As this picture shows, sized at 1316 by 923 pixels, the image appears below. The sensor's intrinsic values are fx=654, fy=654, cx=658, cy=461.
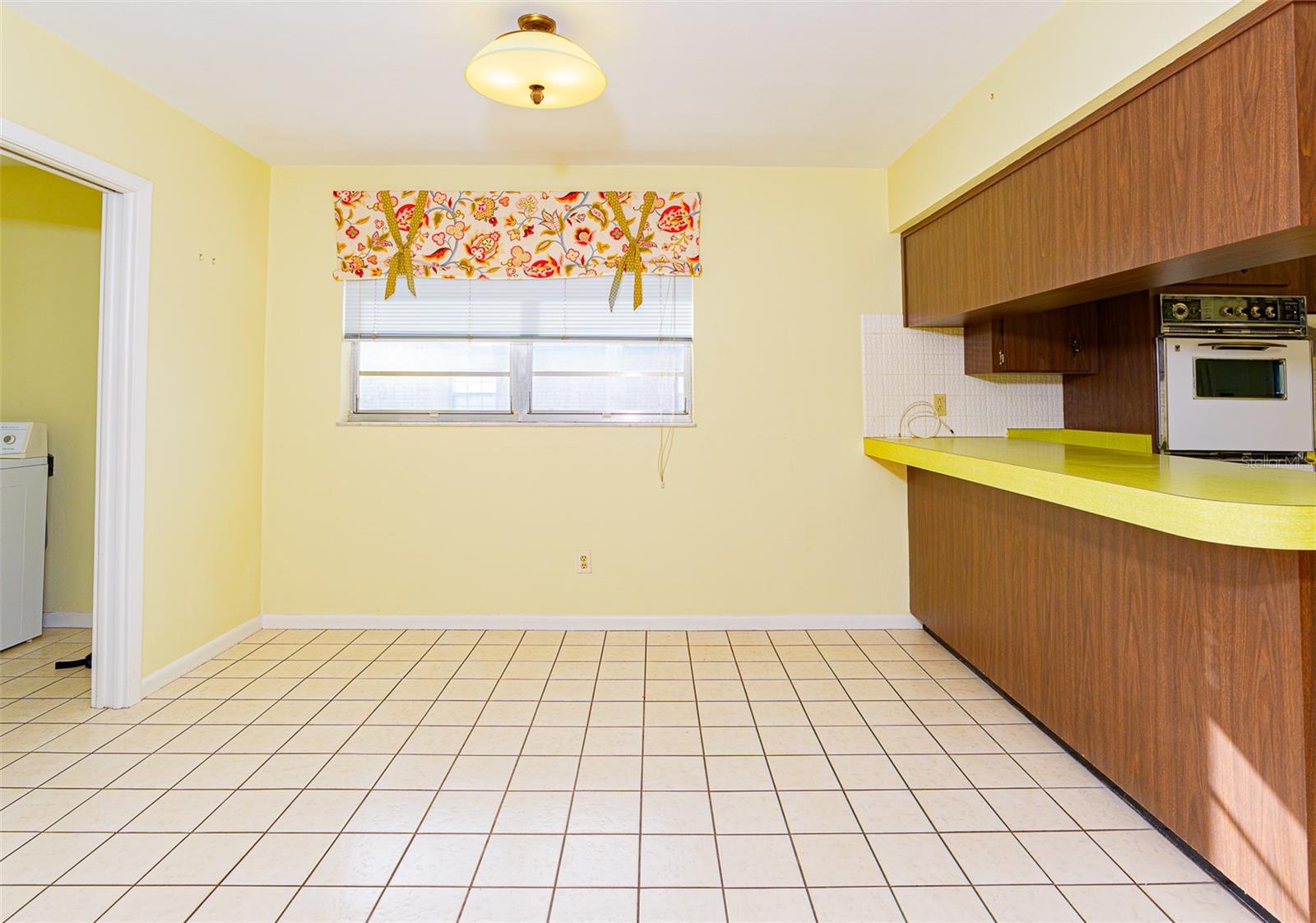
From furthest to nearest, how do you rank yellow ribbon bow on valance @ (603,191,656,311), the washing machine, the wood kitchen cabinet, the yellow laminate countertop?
yellow ribbon bow on valance @ (603,191,656,311) < the wood kitchen cabinet < the washing machine < the yellow laminate countertop

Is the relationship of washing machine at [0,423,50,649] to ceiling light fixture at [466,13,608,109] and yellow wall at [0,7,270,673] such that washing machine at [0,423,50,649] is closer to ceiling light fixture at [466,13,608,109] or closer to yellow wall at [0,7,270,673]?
yellow wall at [0,7,270,673]

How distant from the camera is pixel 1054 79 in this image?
2.12 metres

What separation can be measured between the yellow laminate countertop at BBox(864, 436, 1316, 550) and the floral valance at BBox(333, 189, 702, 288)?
1.75 metres

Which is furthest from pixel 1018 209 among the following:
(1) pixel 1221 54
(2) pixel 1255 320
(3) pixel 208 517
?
(3) pixel 208 517

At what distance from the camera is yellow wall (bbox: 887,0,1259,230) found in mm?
1669

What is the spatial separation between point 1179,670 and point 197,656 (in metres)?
3.74

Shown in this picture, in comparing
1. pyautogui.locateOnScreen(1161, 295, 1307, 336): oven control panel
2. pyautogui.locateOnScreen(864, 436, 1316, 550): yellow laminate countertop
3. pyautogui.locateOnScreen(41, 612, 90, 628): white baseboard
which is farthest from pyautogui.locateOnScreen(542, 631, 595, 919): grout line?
pyautogui.locateOnScreen(1161, 295, 1307, 336): oven control panel

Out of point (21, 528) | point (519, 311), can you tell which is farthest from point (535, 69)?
point (21, 528)

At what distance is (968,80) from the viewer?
2580 millimetres

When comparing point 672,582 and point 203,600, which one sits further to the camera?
point 672,582

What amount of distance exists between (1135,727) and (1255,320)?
7.91ft

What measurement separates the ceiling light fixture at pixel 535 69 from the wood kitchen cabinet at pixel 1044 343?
90.0 inches

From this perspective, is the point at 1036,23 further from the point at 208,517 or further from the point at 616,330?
the point at 208,517

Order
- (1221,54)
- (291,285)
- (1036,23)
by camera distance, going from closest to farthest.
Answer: (1221,54) → (1036,23) → (291,285)
